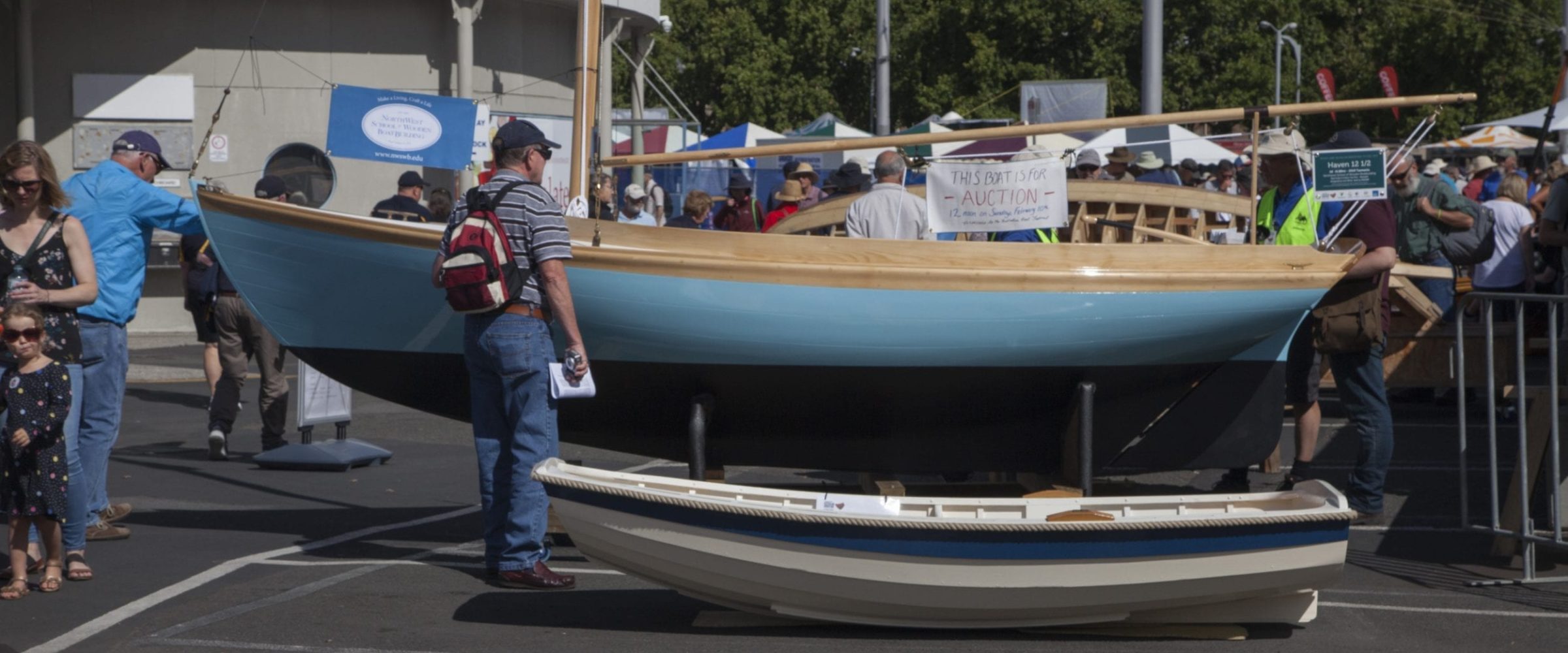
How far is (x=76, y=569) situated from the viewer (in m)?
6.53

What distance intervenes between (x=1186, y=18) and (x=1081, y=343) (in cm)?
4486

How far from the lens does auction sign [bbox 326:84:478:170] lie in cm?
904

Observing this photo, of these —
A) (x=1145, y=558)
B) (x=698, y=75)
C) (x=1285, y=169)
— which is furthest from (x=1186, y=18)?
(x=1145, y=558)

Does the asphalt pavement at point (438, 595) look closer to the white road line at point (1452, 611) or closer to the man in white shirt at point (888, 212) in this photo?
the white road line at point (1452, 611)

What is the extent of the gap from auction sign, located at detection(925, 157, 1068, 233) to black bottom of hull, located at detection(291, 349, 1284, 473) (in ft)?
2.92

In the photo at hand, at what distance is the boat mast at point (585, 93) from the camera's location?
7.55 meters

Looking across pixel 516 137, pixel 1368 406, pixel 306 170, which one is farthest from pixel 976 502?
pixel 306 170

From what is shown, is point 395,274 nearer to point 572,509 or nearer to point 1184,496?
point 572,509

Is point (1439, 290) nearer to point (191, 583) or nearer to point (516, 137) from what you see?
point (516, 137)

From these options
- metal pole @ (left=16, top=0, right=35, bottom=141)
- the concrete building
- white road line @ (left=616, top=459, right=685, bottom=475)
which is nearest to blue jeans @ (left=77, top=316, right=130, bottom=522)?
white road line @ (left=616, top=459, right=685, bottom=475)

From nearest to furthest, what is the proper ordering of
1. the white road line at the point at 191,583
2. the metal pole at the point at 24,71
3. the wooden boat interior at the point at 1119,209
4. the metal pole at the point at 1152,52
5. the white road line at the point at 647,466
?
1. the white road line at the point at 191,583
2. the wooden boat interior at the point at 1119,209
3. the white road line at the point at 647,466
4. the metal pole at the point at 1152,52
5. the metal pole at the point at 24,71

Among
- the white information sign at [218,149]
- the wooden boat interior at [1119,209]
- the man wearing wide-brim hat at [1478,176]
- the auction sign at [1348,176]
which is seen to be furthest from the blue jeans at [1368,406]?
the white information sign at [218,149]

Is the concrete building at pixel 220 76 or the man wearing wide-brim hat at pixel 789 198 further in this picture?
the concrete building at pixel 220 76

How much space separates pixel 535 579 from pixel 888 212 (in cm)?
312
